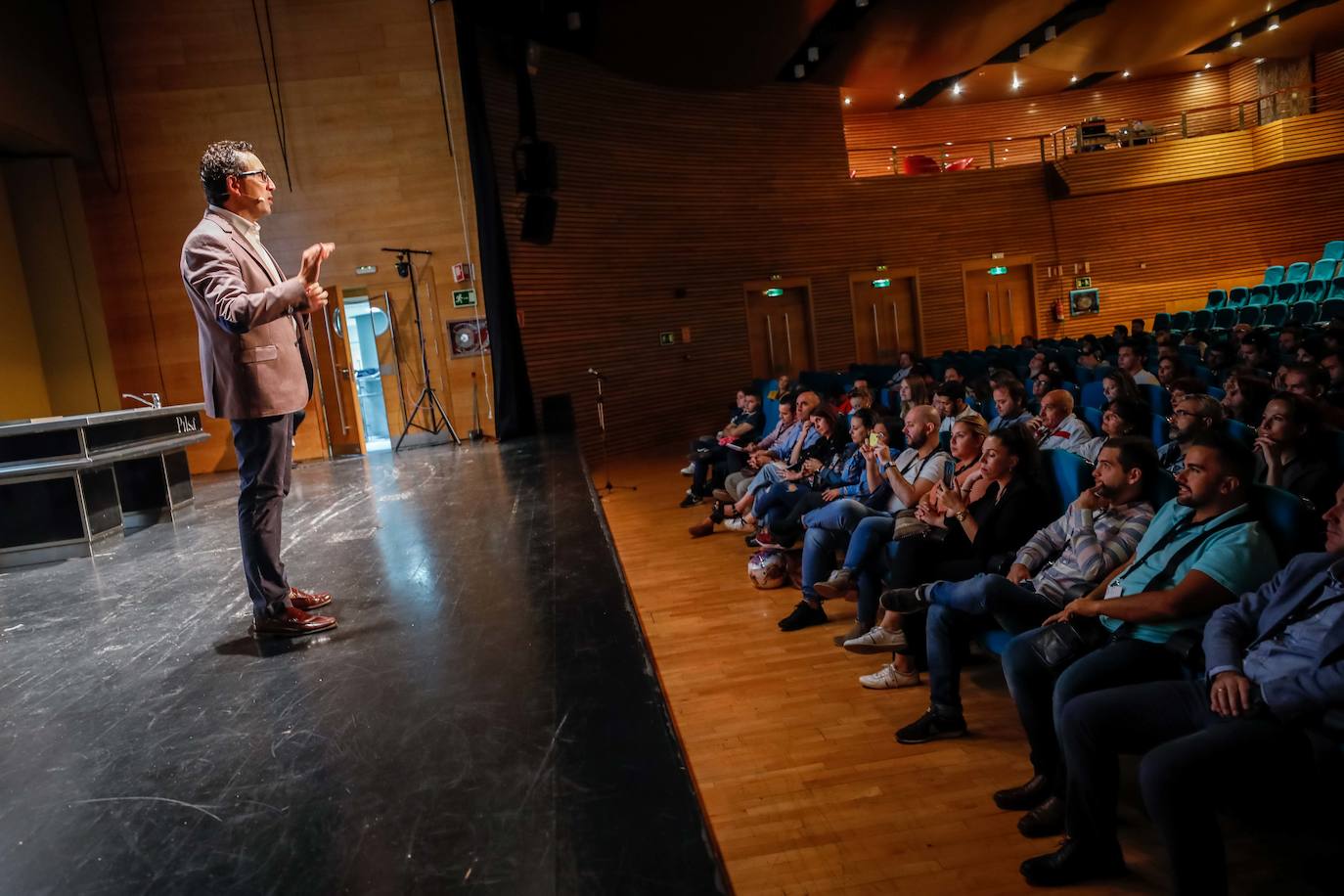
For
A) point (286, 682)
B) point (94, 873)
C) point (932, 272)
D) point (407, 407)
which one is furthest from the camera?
point (932, 272)

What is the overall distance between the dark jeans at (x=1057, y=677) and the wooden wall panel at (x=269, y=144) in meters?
7.87

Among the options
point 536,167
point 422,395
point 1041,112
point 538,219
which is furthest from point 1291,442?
point 1041,112

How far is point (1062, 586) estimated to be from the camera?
106 inches

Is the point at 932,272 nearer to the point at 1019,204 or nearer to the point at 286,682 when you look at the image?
the point at 1019,204

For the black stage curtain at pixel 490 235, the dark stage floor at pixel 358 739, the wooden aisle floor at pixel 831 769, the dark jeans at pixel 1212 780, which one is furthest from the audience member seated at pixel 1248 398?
the black stage curtain at pixel 490 235

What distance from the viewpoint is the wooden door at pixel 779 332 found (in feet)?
42.5

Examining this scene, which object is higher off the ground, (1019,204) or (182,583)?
(1019,204)

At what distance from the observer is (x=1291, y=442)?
3.00 meters

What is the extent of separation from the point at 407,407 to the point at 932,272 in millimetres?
9222

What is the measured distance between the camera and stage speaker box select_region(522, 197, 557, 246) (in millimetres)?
8906

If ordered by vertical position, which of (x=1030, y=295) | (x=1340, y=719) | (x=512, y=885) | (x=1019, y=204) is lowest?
(x=1340, y=719)

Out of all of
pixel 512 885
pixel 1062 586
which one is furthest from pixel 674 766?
pixel 1062 586

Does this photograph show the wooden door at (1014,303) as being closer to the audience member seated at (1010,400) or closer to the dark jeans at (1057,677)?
the audience member seated at (1010,400)

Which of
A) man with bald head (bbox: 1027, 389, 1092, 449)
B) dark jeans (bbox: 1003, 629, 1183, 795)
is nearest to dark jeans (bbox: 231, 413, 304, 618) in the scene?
dark jeans (bbox: 1003, 629, 1183, 795)
